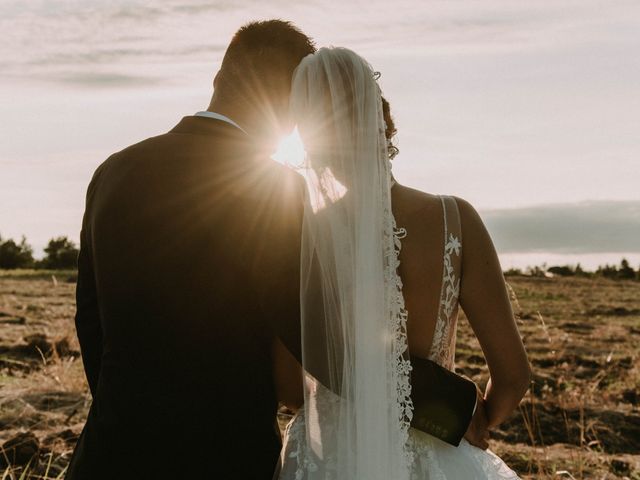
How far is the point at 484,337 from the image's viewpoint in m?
2.86

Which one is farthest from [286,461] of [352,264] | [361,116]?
[361,116]

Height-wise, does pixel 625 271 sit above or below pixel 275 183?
above

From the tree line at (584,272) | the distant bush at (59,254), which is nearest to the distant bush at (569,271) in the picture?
the tree line at (584,272)

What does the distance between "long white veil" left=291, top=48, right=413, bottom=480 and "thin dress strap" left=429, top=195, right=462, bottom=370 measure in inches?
5.7

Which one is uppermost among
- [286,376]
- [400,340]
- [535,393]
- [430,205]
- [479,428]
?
[430,205]

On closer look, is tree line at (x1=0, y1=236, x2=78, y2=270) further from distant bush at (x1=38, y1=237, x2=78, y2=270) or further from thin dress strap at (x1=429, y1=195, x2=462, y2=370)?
thin dress strap at (x1=429, y1=195, x2=462, y2=370)

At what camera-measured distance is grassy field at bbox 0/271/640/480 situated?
510 centimetres

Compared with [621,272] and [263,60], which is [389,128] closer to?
[263,60]

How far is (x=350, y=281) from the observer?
291 cm

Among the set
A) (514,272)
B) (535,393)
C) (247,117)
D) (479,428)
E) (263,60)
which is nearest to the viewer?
(479,428)

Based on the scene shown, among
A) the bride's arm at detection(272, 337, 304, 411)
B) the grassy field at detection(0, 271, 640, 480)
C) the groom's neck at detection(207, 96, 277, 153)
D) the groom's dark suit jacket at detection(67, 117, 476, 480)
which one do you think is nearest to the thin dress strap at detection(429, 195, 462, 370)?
the groom's dark suit jacket at detection(67, 117, 476, 480)

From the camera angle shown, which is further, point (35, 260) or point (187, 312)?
point (35, 260)

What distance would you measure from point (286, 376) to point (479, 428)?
2.54 ft

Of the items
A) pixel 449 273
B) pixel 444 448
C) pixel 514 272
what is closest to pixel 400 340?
pixel 449 273
